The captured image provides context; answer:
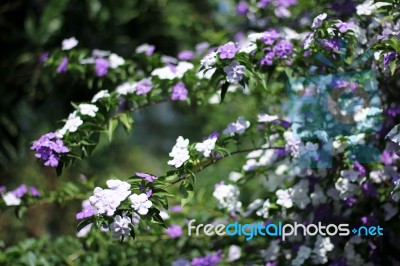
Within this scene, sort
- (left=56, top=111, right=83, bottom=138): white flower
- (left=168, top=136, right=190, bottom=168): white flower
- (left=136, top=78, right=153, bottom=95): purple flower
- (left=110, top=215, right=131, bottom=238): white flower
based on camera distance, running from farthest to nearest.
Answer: (left=136, top=78, right=153, bottom=95): purple flower → (left=56, top=111, right=83, bottom=138): white flower → (left=168, top=136, right=190, bottom=168): white flower → (left=110, top=215, right=131, bottom=238): white flower

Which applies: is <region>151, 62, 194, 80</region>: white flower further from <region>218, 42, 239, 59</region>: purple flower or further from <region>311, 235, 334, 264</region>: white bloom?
<region>311, 235, 334, 264</region>: white bloom

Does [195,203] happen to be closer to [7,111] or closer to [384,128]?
[384,128]

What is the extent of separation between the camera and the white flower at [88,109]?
5.53ft

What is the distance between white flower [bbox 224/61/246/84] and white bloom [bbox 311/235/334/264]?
1.75ft

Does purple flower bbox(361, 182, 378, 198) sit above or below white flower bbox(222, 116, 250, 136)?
below

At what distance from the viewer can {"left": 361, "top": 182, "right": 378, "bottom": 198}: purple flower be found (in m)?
1.71

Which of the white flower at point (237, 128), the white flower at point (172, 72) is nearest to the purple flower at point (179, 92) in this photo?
the white flower at point (172, 72)

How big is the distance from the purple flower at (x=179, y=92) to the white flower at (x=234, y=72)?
0.32 meters

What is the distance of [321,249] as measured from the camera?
1.72 meters

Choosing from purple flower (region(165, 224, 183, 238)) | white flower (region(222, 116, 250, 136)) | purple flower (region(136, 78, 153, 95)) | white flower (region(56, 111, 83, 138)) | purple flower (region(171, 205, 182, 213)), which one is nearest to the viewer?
white flower (region(56, 111, 83, 138))

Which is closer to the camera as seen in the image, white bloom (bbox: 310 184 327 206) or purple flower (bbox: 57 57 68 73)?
white bloom (bbox: 310 184 327 206)

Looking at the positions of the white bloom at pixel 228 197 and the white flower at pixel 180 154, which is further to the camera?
the white bloom at pixel 228 197

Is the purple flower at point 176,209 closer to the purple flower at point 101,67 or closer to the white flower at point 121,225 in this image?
the purple flower at point 101,67

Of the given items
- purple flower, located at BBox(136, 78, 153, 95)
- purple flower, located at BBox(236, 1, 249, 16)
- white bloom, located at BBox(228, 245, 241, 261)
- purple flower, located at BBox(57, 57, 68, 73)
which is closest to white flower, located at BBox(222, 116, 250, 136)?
purple flower, located at BBox(136, 78, 153, 95)
